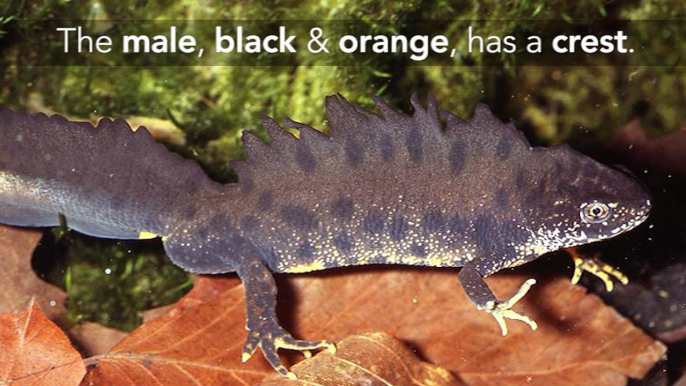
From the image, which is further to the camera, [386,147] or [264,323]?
[264,323]

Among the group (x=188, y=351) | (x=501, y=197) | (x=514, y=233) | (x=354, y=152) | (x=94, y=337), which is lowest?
(x=94, y=337)

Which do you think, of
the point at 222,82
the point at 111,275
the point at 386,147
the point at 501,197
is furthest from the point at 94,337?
the point at 501,197

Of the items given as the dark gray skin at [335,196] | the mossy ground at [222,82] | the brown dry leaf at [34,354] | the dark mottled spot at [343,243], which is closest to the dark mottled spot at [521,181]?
the dark gray skin at [335,196]

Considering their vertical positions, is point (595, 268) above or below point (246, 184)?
below

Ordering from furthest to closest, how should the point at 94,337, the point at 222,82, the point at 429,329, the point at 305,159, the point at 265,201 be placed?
the point at 222,82
the point at 94,337
the point at 429,329
the point at 265,201
the point at 305,159

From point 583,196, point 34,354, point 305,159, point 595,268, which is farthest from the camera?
point 595,268

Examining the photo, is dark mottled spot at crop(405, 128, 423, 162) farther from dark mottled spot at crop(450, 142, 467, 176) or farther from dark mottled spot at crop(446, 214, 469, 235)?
dark mottled spot at crop(446, 214, 469, 235)

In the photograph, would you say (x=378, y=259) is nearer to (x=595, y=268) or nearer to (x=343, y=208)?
(x=343, y=208)

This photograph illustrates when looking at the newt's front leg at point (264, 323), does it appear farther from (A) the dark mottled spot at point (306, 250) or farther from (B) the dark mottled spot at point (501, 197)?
(B) the dark mottled spot at point (501, 197)
